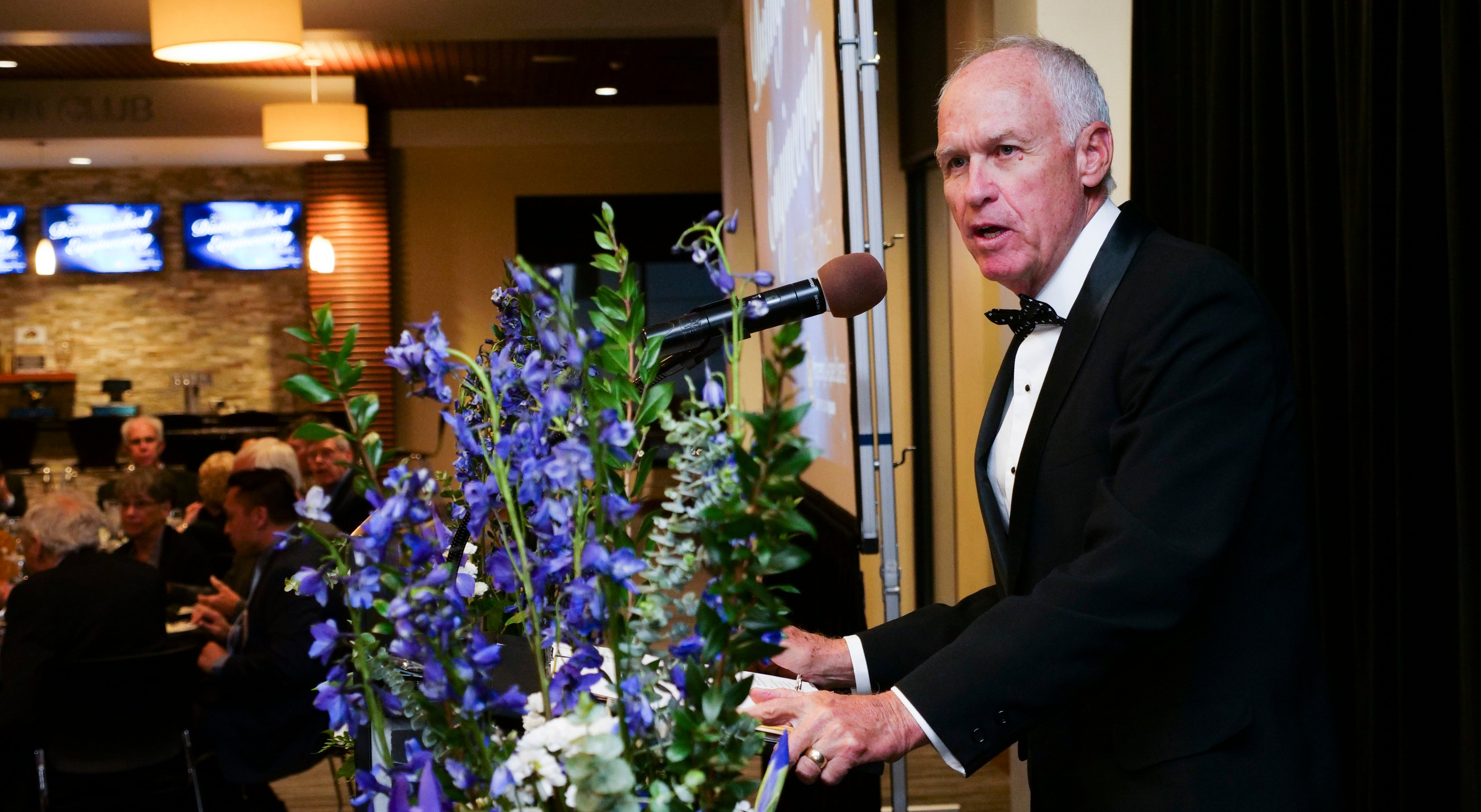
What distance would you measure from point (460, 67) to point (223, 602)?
22.8 feet

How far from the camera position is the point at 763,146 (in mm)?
5008

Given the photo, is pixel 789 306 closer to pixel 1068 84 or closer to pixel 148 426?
pixel 1068 84

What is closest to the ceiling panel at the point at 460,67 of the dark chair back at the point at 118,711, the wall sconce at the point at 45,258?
the wall sconce at the point at 45,258

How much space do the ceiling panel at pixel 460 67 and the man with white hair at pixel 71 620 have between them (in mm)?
5662

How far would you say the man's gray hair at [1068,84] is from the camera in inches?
59.4

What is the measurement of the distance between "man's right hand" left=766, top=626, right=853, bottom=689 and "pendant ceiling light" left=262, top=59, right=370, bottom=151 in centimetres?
805

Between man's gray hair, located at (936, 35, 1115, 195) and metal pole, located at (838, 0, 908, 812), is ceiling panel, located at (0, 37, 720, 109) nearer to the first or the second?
metal pole, located at (838, 0, 908, 812)

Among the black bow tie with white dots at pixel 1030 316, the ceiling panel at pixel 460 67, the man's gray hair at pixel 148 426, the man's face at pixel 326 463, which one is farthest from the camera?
the ceiling panel at pixel 460 67

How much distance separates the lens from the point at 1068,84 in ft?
4.98

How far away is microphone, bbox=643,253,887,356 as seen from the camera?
99 cm

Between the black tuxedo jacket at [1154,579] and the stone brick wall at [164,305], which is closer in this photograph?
the black tuxedo jacket at [1154,579]

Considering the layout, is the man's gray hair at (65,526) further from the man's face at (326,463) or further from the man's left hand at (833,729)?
the man's left hand at (833,729)

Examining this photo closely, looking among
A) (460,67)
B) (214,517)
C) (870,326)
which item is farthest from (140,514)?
(460,67)

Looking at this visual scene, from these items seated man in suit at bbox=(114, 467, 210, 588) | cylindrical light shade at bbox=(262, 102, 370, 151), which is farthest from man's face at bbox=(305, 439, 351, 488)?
cylindrical light shade at bbox=(262, 102, 370, 151)
